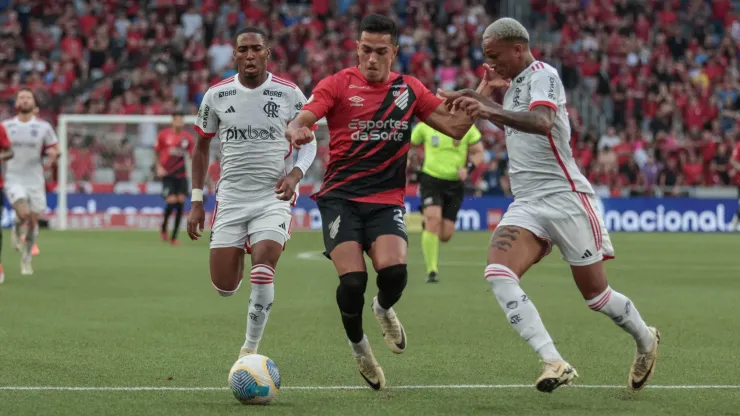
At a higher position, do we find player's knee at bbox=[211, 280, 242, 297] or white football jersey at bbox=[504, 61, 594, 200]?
white football jersey at bbox=[504, 61, 594, 200]

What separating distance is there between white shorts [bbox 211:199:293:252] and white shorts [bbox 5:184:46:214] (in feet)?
28.5

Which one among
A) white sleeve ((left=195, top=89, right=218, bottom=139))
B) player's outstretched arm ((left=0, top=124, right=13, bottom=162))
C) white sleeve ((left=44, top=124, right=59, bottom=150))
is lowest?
white sleeve ((left=44, top=124, right=59, bottom=150))

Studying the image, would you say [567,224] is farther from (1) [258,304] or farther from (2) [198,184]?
(2) [198,184]

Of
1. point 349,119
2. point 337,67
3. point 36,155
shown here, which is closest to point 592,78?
point 337,67

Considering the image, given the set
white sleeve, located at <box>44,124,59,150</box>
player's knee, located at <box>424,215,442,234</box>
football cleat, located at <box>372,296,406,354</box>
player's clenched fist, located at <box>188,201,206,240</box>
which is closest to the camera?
football cleat, located at <box>372,296,406,354</box>

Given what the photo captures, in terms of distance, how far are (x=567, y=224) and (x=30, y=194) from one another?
11.2 metres

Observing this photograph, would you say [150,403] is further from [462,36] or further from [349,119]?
[462,36]

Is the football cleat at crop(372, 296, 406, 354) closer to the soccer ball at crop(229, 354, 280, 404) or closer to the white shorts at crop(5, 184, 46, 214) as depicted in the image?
the soccer ball at crop(229, 354, 280, 404)

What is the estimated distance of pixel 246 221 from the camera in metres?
8.70

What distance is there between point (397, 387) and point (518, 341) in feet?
8.43

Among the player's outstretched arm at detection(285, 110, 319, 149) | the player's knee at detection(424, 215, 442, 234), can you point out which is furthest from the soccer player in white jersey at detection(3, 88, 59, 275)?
the player's outstretched arm at detection(285, 110, 319, 149)

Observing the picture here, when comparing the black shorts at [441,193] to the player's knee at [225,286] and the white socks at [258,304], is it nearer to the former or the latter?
the player's knee at [225,286]

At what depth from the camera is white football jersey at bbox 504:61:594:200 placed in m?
7.54

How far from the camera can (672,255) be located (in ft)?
73.0
